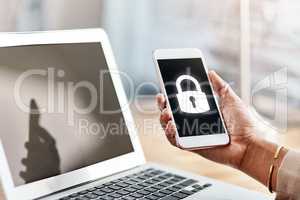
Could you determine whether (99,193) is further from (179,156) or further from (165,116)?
(179,156)

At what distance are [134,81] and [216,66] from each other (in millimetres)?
328

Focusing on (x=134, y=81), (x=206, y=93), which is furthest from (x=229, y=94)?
(x=134, y=81)

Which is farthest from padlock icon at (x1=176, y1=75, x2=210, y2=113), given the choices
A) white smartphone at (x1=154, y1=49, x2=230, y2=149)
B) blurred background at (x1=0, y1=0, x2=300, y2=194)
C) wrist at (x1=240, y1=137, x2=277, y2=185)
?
blurred background at (x1=0, y1=0, x2=300, y2=194)

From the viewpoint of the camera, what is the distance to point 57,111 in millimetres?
754

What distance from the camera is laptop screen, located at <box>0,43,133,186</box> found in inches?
27.3

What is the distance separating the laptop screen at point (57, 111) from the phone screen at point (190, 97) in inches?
4.9

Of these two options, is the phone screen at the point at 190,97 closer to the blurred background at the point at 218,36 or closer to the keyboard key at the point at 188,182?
the keyboard key at the point at 188,182

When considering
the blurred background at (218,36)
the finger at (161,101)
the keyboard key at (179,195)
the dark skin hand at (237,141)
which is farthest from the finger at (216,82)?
the blurred background at (218,36)

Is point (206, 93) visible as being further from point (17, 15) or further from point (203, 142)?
point (17, 15)

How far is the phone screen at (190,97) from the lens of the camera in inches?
30.6

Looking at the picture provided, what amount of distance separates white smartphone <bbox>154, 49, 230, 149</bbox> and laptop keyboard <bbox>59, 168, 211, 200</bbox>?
6cm

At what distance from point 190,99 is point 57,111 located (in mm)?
228

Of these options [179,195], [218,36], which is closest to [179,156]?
[179,195]

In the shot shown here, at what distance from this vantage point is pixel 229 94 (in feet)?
2.86
